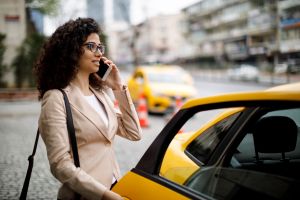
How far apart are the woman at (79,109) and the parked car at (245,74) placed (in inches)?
1315

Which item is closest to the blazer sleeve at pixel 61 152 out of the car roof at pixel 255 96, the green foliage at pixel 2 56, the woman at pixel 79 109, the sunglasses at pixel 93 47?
the woman at pixel 79 109

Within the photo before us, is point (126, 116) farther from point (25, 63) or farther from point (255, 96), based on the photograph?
point (25, 63)

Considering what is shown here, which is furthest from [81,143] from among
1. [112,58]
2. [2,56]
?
[112,58]

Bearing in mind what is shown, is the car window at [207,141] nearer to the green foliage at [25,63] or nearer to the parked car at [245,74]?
the green foliage at [25,63]

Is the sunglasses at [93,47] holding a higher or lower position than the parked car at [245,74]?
higher

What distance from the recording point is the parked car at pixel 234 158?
1.75 m

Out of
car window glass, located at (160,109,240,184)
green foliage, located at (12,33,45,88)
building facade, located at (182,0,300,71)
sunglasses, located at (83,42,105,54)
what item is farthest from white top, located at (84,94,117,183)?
building facade, located at (182,0,300,71)

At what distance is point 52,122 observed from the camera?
2186 mm

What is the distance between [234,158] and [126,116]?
0.88 m

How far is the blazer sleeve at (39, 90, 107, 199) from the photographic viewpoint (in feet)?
6.88

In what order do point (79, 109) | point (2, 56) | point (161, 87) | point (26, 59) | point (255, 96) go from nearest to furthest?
point (255, 96) < point (79, 109) < point (161, 87) < point (2, 56) < point (26, 59)

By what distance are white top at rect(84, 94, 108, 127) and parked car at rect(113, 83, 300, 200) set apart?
14.1 inches

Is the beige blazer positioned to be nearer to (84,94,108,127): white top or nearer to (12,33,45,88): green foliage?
(84,94,108,127): white top

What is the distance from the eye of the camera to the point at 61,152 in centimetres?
214
